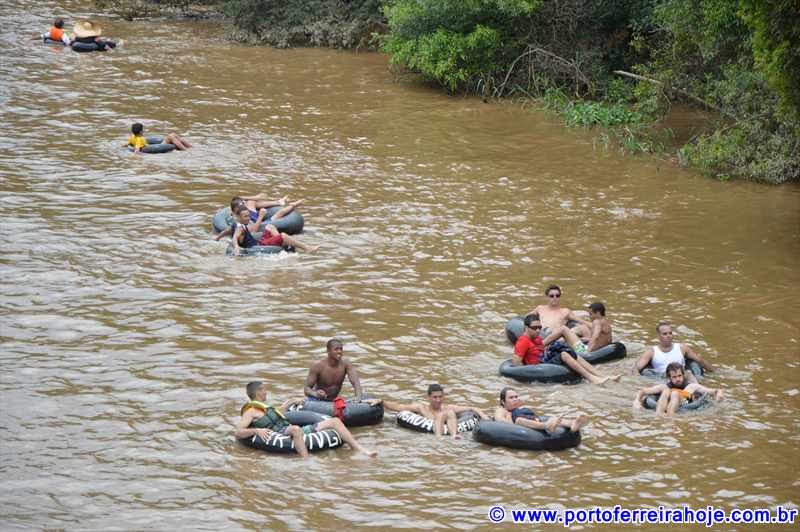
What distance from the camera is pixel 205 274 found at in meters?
18.4

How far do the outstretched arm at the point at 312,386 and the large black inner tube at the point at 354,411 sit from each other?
213 millimetres

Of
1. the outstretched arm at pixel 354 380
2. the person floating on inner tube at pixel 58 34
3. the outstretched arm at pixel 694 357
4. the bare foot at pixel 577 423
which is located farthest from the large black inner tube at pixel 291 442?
the person floating on inner tube at pixel 58 34

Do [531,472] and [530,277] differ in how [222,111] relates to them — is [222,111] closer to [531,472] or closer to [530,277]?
[530,277]

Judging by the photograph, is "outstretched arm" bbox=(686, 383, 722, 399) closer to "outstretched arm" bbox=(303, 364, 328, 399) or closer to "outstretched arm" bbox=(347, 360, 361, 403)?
"outstretched arm" bbox=(347, 360, 361, 403)

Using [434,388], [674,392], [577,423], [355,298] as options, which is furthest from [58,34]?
[577,423]

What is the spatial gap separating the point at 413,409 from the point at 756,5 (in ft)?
32.2

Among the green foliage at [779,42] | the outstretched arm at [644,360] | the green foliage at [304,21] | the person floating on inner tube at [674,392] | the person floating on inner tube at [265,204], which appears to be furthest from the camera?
the green foliage at [304,21]

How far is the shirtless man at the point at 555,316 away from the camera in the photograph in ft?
52.3

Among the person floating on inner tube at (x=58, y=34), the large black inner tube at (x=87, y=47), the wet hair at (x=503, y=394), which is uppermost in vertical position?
the person floating on inner tube at (x=58, y=34)

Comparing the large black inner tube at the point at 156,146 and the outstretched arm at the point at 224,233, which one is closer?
the outstretched arm at the point at 224,233

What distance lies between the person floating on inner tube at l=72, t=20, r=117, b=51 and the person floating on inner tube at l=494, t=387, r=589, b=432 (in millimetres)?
26250

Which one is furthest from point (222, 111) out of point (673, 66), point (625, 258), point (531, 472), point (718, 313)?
point (531, 472)

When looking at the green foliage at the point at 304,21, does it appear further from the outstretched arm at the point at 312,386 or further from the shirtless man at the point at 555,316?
the outstretched arm at the point at 312,386

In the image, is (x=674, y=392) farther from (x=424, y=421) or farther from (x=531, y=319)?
(x=424, y=421)
